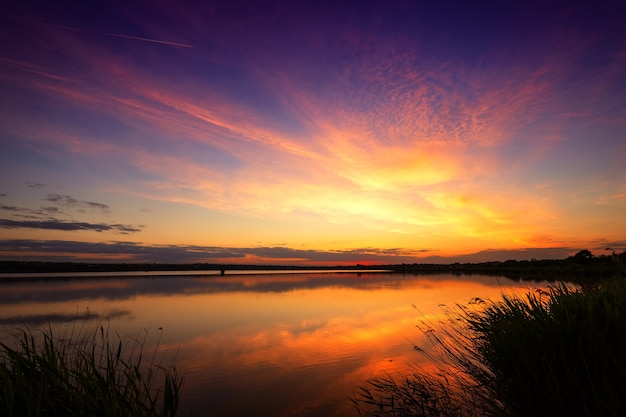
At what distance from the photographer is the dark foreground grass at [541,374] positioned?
18.9 ft

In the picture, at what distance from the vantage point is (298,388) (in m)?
11.6

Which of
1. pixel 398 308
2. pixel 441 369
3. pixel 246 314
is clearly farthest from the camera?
pixel 398 308

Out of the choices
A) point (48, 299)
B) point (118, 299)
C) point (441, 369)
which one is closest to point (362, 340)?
point (441, 369)

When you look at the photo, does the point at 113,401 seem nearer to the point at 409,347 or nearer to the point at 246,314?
the point at 409,347

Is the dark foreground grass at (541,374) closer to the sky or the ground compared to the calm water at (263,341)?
closer to the sky

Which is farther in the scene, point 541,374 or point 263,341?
point 263,341

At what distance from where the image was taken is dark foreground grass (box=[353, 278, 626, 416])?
226 inches

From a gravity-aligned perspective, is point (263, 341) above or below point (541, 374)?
below

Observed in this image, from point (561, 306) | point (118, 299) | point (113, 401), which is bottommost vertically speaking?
point (118, 299)

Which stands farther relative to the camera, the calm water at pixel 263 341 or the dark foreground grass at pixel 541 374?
the calm water at pixel 263 341

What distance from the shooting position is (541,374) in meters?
6.75

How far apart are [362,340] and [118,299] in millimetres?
26953

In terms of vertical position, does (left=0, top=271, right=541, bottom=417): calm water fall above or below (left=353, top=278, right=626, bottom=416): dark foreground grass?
below

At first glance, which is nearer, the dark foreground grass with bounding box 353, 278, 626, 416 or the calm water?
the dark foreground grass with bounding box 353, 278, 626, 416
